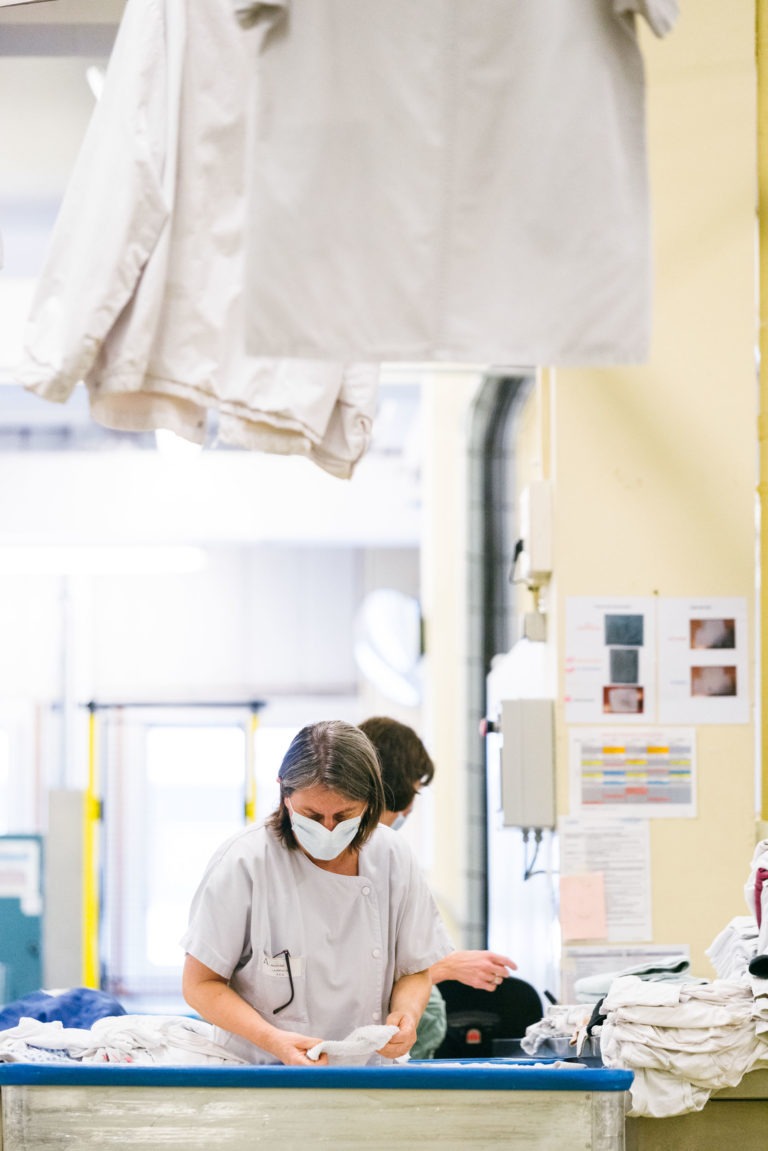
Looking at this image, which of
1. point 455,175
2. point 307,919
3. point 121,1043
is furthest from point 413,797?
point 455,175

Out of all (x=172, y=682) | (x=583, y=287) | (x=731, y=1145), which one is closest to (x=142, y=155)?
(x=583, y=287)

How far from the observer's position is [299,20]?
182cm

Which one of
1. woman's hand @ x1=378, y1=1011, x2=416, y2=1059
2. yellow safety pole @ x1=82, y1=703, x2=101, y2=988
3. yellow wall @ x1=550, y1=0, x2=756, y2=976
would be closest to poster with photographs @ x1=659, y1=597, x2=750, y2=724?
yellow wall @ x1=550, y1=0, x2=756, y2=976

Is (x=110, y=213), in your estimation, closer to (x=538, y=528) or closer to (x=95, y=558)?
(x=538, y=528)

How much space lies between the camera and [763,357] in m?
3.78

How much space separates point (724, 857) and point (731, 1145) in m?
1.55

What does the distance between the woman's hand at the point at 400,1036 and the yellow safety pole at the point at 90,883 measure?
542 cm

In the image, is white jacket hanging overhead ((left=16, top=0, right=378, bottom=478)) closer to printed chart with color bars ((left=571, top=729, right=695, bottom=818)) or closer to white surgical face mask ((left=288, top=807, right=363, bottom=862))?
white surgical face mask ((left=288, top=807, right=363, bottom=862))

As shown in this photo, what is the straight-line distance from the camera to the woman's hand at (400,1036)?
2.57m

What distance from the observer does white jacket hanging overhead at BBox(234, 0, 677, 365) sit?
1800 mm

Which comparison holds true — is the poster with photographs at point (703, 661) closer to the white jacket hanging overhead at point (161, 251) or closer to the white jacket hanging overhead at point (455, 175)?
the white jacket hanging overhead at point (161, 251)

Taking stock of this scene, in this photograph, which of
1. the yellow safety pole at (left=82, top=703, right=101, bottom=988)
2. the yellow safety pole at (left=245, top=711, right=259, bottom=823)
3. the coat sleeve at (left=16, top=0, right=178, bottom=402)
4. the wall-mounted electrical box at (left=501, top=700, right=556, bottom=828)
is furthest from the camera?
the yellow safety pole at (left=82, top=703, right=101, bottom=988)

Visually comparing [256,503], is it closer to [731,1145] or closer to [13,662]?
[13,662]

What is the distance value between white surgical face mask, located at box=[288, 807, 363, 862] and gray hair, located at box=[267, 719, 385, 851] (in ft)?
0.15
